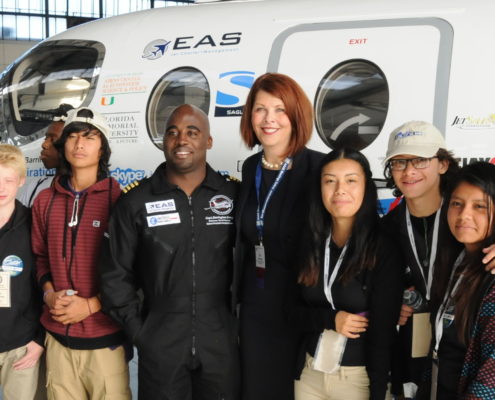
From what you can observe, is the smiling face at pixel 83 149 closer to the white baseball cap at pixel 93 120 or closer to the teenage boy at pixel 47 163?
the white baseball cap at pixel 93 120

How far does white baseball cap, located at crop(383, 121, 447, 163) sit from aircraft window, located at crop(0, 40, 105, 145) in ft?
11.3

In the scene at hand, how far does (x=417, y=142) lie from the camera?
7.77 feet

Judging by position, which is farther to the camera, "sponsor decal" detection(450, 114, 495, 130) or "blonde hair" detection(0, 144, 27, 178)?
"sponsor decal" detection(450, 114, 495, 130)

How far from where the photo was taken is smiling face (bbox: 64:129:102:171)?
267 cm

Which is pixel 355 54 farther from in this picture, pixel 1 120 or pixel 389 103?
pixel 1 120

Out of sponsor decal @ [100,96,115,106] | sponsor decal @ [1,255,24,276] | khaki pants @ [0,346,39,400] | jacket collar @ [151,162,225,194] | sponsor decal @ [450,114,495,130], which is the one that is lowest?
khaki pants @ [0,346,39,400]

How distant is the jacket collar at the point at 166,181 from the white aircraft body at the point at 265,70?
1.34 metres

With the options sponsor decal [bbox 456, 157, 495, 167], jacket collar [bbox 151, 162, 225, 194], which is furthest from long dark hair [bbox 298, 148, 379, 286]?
sponsor decal [bbox 456, 157, 495, 167]

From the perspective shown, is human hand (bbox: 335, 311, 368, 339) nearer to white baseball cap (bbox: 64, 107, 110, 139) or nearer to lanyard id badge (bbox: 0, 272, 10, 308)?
white baseball cap (bbox: 64, 107, 110, 139)

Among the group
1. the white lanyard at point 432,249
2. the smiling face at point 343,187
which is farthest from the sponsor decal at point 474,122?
the smiling face at point 343,187

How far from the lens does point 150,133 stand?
486cm

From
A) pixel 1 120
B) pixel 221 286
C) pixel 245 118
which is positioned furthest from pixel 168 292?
pixel 1 120

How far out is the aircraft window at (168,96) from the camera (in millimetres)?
4770

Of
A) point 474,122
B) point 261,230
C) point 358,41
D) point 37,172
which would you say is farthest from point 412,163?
point 37,172
